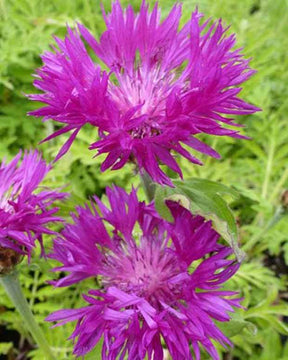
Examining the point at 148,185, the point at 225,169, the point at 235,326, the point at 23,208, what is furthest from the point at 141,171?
the point at 225,169

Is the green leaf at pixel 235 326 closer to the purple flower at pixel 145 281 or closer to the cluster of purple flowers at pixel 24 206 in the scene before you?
the purple flower at pixel 145 281

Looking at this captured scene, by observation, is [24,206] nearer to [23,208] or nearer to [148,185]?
[23,208]

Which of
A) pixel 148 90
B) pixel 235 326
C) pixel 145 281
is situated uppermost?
pixel 148 90

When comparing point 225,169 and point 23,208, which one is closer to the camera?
point 23,208

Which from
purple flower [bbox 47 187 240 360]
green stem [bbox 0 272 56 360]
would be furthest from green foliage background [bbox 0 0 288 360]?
purple flower [bbox 47 187 240 360]

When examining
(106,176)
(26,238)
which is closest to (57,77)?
(26,238)

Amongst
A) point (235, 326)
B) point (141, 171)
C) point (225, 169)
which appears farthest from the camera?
point (225, 169)
